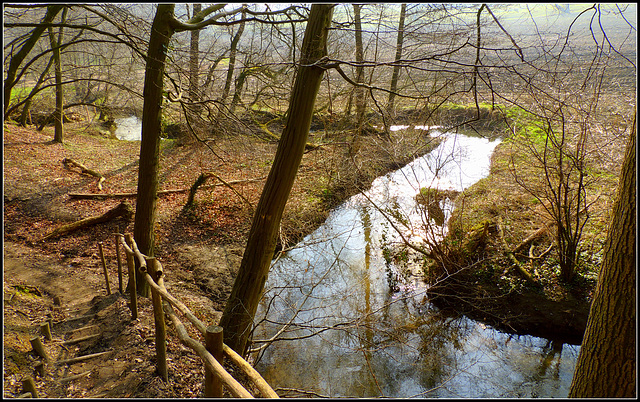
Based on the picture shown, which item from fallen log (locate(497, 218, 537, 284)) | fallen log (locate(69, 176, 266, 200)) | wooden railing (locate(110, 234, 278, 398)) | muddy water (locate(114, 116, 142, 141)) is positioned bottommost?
wooden railing (locate(110, 234, 278, 398))

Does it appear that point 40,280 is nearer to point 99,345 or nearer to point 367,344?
point 99,345

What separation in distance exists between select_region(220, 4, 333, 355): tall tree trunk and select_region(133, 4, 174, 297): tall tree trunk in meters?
2.39

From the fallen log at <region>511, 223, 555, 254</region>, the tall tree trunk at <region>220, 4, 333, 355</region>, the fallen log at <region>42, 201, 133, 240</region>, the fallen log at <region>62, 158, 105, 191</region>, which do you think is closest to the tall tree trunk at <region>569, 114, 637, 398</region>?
the tall tree trunk at <region>220, 4, 333, 355</region>

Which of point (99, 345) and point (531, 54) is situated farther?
point (531, 54)

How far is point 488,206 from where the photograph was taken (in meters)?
9.88

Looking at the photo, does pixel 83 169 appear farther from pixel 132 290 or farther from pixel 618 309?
pixel 618 309

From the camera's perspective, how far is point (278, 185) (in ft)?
14.9

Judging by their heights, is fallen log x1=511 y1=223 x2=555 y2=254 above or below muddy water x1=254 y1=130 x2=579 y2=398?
above

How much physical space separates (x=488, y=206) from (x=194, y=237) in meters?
8.01

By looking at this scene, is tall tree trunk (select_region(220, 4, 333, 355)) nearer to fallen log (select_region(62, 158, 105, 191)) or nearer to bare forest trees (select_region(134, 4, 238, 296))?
bare forest trees (select_region(134, 4, 238, 296))

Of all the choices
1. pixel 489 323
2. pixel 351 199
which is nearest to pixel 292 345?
pixel 489 323

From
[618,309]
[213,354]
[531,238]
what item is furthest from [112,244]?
[531,238]

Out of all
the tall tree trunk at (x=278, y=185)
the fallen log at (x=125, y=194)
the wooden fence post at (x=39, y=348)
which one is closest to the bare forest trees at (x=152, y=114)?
the wooden fence post at (x=39, y=348)

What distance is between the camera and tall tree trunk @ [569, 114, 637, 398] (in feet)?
9.46
